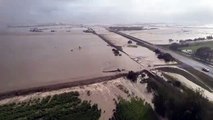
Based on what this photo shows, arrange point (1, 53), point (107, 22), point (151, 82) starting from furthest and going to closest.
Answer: point (107, 22) < point (1, 53) < point (151, 82)

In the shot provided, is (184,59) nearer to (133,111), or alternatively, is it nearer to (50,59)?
(50,59)

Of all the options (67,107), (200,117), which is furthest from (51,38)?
(200,117)

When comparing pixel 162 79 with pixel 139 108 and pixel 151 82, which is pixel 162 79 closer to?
pixel 151 82

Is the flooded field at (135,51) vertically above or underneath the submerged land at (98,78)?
underneath

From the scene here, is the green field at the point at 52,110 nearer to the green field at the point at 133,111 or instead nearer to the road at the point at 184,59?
the green field at the point at 133,111

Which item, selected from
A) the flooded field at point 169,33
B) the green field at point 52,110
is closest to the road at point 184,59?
the flooded field at point 169,33
